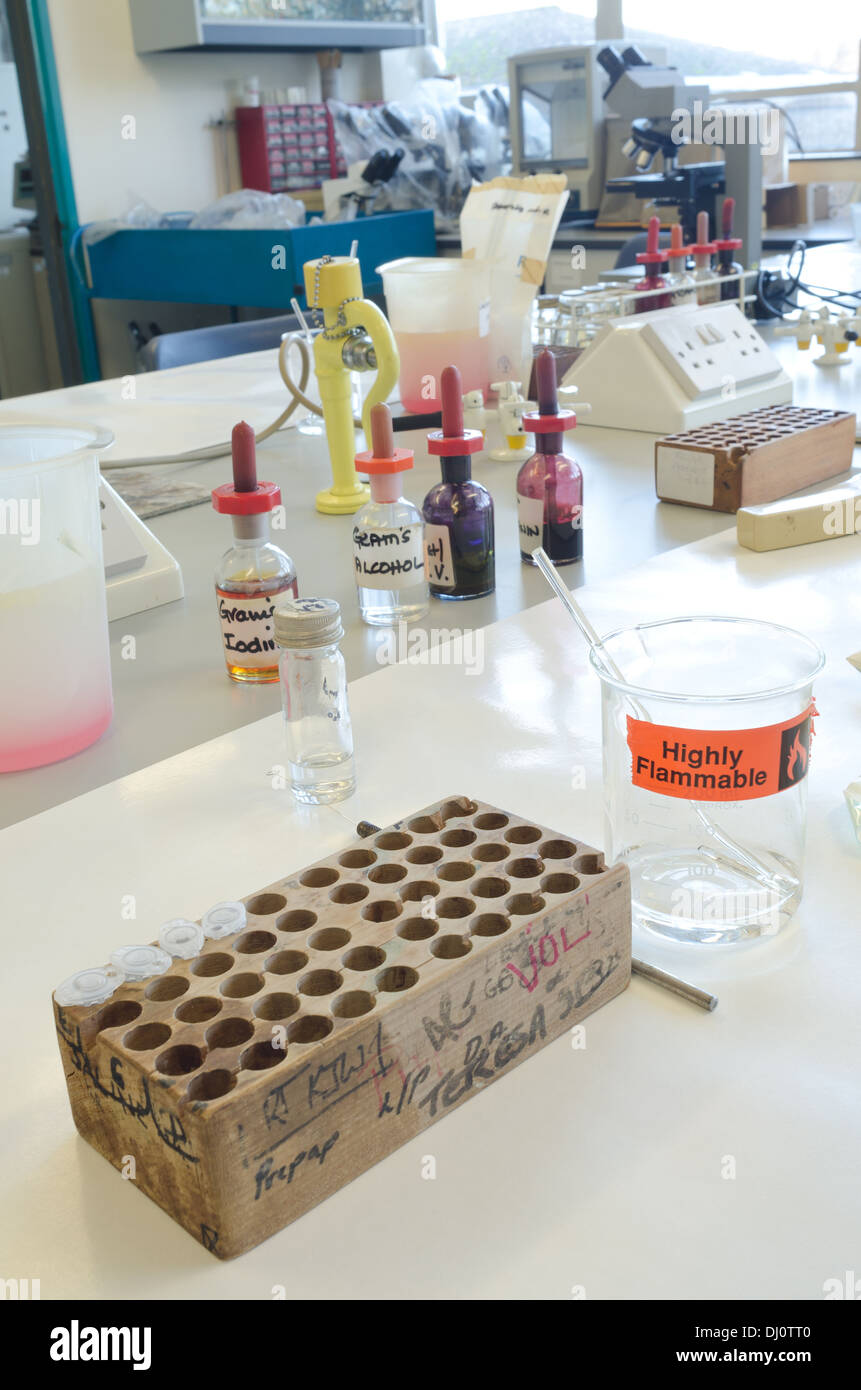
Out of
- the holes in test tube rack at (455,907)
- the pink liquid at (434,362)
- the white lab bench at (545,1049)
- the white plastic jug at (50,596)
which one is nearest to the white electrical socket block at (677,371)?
the pink liquid at (434,362)

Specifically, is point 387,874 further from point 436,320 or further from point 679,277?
point 679,277

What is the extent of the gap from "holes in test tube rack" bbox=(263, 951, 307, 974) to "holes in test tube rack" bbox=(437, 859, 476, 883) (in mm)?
89

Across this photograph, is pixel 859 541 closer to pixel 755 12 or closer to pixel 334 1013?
pixel 334 1013

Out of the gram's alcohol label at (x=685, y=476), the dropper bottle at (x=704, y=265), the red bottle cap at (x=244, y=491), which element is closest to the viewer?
the red bottle cap at (x=244, y=491)

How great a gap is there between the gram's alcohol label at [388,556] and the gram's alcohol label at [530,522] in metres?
0.16

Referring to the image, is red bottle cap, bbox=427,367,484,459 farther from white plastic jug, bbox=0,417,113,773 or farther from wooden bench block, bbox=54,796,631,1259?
wooden bench block, bbox=54,796,631,1259

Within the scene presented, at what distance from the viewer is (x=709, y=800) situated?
62cm

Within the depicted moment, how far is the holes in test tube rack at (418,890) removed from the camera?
1.94 ft

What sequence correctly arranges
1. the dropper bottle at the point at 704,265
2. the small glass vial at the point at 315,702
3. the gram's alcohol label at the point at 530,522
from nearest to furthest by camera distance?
1. the small glass vial at the point at 315,702
2. the gram's alcohol label at the point at 530,522
3. the dropper bottle at the point at 704,265

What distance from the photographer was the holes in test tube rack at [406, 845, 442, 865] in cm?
62

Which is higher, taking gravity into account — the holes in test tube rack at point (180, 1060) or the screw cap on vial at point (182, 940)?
the screw cap on vial at point (182, 940)

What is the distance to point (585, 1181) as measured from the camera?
1.65ft

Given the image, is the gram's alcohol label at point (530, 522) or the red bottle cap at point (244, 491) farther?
the gram's alcohol label at point (530, 522)

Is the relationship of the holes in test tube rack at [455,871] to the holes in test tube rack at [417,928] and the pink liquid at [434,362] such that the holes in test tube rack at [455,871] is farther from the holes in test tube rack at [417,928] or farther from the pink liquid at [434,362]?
the pink liquid at [434,362]
